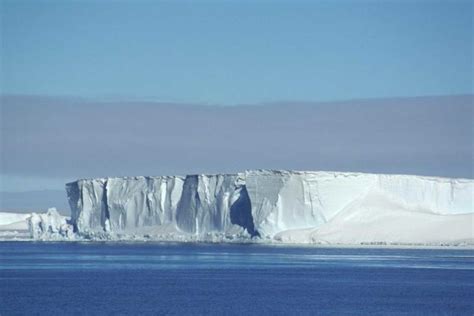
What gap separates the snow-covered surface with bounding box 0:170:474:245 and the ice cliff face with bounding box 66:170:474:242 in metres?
0.04

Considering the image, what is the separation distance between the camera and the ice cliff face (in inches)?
1841
